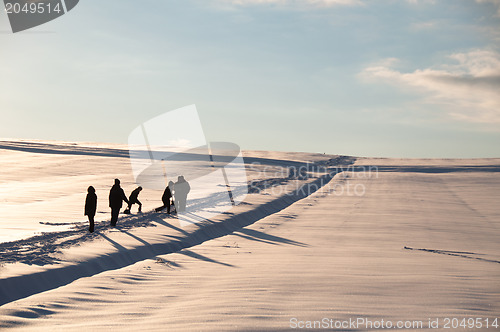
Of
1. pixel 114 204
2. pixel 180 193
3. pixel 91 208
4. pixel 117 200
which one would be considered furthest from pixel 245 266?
pixel 180 193

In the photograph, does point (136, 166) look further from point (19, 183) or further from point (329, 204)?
point (329, 204)

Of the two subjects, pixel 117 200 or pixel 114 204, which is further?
pixel 117 200

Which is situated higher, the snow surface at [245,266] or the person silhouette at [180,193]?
the person silhouette at [180,193]

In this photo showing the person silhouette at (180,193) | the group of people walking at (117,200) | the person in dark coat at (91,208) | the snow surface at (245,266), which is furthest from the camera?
the person silhouette at (180,193)

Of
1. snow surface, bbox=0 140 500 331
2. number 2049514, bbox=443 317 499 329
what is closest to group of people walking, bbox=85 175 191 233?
snow surface, bbox=0 140 500 331

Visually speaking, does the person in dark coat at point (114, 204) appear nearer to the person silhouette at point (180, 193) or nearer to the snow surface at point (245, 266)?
the snow surface at point (245, 266)

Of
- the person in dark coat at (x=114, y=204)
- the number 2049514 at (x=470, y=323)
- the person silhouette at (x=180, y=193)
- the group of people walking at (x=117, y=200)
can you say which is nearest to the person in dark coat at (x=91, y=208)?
the group of people walking at (x=117, y=200)

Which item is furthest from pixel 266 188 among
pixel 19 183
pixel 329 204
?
pixel 19 183

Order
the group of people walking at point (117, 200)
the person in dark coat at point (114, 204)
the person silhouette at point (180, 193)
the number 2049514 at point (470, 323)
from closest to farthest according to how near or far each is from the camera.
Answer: the number 2049514 at point (470, 323)
the group of people walking at point (117, 200)
the person in dark coat at point (114, 204)
the person silhouette at point (180, 193)

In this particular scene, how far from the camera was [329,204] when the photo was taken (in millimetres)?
29297

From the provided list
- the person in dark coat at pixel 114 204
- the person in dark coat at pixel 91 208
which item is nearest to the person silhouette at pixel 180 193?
the person in dark coat at pixel 114 204

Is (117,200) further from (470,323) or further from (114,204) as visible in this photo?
(470,323)

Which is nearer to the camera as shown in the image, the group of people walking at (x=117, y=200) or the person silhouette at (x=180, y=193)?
the group of people walking at (x=117, y=200)

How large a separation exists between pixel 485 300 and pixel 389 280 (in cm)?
187
